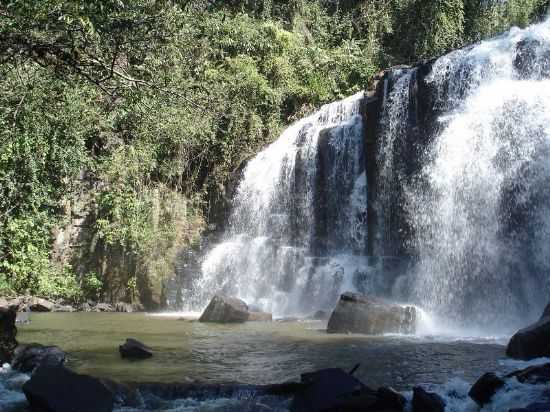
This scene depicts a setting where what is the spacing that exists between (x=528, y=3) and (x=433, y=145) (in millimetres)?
12690

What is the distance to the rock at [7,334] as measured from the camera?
9.04m

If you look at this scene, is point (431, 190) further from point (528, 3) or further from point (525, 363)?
point (528, 3)

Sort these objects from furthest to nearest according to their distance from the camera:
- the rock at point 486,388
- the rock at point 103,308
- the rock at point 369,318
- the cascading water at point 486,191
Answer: the rock at point 103,308 < the cascading water at point 486,191 < the rock at point 369,318 < the rock at point 486,388

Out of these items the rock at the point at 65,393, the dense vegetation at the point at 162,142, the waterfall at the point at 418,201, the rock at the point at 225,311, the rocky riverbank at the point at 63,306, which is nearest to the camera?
the rock at the point at 65,393

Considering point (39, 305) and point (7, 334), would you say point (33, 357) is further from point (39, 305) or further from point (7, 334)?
point (39, 305)

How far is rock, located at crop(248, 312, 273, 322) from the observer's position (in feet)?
49.7

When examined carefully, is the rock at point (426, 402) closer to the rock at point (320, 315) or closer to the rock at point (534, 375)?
the rock at point (534, 375)

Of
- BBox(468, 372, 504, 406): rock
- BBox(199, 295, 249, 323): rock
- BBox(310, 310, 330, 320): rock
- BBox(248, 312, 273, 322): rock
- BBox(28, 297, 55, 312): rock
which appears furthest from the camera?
BBox(28, 297, 55, 312): rock

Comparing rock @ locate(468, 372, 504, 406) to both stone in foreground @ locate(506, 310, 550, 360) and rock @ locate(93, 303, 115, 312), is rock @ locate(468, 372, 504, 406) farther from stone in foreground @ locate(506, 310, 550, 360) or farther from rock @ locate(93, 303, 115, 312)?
rock @ locate(93, 303, 115, 312)

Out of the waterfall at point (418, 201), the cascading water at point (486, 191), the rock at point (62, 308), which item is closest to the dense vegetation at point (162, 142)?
the rock at point (62, 308)

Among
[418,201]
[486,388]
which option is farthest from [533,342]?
[418,201]

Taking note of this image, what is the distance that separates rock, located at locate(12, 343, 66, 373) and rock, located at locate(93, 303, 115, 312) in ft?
30.2

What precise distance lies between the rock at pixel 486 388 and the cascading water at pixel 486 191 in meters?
7.07

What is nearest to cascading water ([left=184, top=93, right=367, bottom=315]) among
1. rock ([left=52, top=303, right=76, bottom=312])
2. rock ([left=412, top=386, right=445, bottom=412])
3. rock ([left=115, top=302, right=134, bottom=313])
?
rock ([left=115, top=302, right=134, bottom=313])
